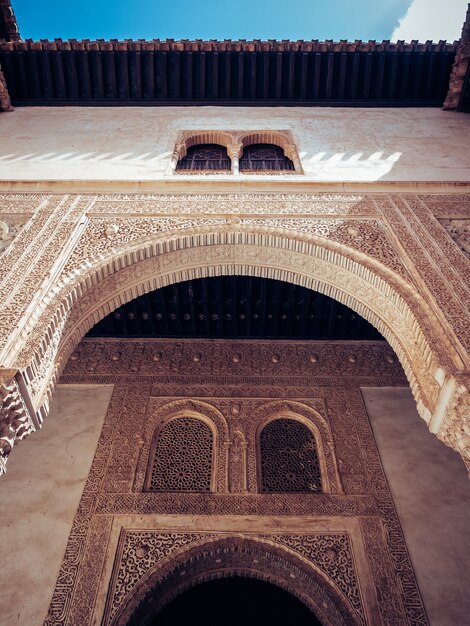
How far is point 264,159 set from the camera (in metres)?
4.78

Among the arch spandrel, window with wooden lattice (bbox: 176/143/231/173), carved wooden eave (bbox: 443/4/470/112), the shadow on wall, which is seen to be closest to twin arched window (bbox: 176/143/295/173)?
window with wooden lattice (bbox: 176/143/231/173)

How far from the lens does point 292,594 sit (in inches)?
137

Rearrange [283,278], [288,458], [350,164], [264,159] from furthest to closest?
[264,159] < [350,164] < [288,458] < [283,278]

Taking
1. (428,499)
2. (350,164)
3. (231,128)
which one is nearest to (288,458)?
(428,499)

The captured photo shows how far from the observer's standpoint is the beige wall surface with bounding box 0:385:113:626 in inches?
126

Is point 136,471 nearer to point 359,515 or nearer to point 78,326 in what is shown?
point 78,326

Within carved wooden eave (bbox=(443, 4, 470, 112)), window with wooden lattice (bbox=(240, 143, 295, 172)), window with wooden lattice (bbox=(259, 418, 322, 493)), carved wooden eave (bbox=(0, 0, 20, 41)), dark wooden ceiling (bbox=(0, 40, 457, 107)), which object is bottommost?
window with wooden lattice (bbox=(259, 418, 322, 493))

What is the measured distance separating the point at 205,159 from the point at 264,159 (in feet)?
1.92

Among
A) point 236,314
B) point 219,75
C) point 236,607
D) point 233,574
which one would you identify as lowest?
point 236,607

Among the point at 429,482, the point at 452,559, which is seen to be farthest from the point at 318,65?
the point at 452,559

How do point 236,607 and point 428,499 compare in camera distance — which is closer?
point 236,607

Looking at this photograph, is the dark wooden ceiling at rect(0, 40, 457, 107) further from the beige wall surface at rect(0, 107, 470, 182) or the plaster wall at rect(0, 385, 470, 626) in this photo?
the plaster wall at rect(0, 385, 470, 626)

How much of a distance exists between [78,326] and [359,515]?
8.13 ft

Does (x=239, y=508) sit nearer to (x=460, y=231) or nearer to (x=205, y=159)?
(x=460, y=231)
